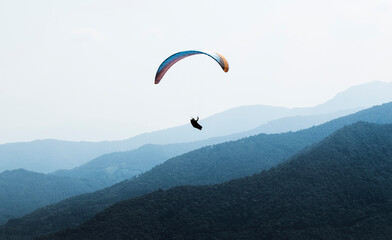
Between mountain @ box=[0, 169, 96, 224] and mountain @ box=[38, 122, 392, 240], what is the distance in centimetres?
5733

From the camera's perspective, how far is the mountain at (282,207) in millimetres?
38522

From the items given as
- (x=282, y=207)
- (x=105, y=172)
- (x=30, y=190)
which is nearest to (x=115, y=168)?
(x=105, y=172)

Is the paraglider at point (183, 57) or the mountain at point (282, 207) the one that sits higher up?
the paraglider at point (183, 57)

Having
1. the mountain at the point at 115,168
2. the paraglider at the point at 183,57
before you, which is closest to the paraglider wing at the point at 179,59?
the paraglider at the point at 183,57

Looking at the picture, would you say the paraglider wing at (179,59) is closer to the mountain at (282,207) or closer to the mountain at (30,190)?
the mountain at (282,207)

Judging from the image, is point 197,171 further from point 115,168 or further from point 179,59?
point 115,168

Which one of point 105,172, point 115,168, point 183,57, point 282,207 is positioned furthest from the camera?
point 115,168

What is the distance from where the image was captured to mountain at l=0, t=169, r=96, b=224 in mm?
98688

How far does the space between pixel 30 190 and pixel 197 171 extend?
58398 mm

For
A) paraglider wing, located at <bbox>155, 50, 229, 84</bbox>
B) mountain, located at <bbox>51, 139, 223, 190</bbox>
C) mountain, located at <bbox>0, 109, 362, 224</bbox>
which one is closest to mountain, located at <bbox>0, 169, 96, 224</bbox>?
mountain, located at <bbox>0, 109, 362, 224</bbox>

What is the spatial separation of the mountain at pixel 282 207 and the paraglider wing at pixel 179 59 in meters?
23.0

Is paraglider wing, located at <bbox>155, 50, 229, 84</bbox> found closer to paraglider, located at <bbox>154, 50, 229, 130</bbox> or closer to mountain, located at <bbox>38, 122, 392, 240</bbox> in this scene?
paraglider, located at <bbox>154, 50, 229, 130</bbox>

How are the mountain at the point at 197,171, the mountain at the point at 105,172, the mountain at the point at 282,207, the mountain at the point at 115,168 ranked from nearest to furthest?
the mountain at the point at 282,207 < the mountain at the point at 197,171 < the mountain at the point at 105,172 < the mountain at the point at 115,168

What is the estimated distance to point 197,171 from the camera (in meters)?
87.9
